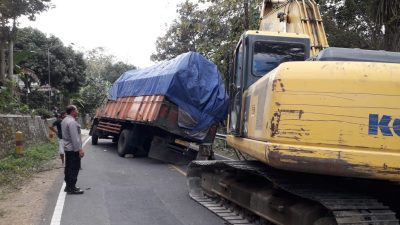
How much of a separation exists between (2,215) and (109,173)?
191 inches

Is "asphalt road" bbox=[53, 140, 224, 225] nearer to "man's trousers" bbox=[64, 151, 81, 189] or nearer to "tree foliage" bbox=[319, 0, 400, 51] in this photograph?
"man's trousers" bbox=[64, 151, 81, 189]

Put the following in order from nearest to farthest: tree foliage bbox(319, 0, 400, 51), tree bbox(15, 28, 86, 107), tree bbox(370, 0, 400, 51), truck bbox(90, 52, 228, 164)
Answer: tree bbox(370, 0, 400, 51) → tree foliage bbox(319, 0, 400, 51) → truck bbox(90, 52, 228, 164) → tree bbox(15, 28, 86, 107)

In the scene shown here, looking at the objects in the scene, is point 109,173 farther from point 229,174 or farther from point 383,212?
point 383,212

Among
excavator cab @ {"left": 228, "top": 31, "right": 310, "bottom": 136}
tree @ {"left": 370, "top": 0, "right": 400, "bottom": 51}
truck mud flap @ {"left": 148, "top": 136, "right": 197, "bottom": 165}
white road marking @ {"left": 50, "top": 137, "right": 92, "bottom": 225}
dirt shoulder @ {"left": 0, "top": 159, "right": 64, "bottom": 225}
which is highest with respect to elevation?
tree @ {"left": 370, "top": 0, "right": 400, "bottom": 51}

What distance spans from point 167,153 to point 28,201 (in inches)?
251

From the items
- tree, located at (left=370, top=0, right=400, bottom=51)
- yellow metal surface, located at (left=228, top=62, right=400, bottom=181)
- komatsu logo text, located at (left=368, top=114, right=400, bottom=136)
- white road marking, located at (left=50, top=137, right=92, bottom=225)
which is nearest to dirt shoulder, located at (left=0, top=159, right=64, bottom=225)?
white road marking, located at (left=50, top=137, right=92, bottom=225)

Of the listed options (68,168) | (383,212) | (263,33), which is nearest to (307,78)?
(383,212)

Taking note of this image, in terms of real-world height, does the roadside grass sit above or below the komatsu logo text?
below

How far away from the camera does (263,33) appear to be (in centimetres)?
734

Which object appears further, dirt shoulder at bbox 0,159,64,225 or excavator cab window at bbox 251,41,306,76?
dirt shoulder at bbox 0,159,64,225

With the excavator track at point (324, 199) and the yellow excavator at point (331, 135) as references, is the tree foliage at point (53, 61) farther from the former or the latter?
the yellow excavator at point (331, 135)

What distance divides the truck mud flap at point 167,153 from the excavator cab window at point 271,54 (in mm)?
7920

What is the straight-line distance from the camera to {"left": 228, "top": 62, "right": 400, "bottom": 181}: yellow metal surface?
14.0 ft

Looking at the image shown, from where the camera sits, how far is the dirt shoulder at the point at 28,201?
7.74 metres
